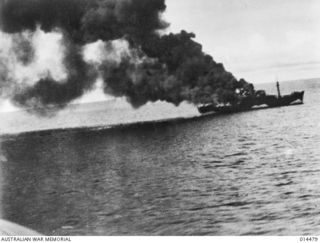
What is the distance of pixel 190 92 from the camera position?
7081 cm

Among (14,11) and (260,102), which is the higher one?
(14,11)

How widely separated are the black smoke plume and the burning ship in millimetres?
1447

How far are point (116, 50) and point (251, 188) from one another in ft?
157

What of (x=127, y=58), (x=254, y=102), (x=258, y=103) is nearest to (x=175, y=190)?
(x=127, y=58)

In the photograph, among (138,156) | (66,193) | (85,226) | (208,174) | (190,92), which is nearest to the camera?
(85,226)

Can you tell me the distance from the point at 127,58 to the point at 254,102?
24.8 meters

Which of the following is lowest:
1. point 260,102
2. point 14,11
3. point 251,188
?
point 251,188

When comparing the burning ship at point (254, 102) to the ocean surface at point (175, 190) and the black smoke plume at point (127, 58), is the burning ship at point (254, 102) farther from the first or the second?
the ocean surface at point (175, 190)

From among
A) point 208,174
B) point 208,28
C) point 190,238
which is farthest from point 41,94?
point 190,238

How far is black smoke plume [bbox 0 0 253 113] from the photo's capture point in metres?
38.3

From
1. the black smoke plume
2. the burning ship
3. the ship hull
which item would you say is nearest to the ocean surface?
the black smoke plume

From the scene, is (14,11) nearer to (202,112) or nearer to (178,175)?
(178,175)

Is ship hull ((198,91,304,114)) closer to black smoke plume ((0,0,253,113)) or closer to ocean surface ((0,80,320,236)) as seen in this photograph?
black smoke plume ((0,0,253,113))

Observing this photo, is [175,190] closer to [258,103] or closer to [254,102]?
[254,102]
